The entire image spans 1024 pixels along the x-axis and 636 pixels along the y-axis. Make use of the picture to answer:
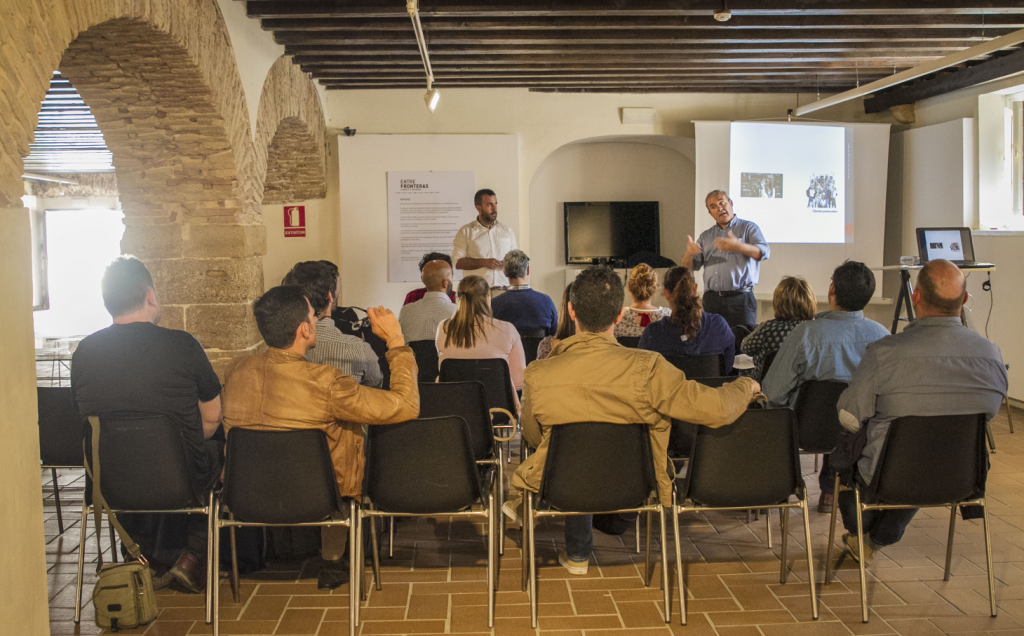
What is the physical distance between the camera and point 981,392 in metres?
2.82

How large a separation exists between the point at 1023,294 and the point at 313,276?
580 cm

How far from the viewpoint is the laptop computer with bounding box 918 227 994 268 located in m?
6.23

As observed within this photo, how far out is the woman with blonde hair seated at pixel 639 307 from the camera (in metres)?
4.46

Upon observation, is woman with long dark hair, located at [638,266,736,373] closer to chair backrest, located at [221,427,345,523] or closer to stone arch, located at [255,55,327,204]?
chair backrest, located at [221,427,345,523]

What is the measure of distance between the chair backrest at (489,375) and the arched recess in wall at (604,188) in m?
5.67

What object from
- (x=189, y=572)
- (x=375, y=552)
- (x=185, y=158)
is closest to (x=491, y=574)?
(x=375, y=552)

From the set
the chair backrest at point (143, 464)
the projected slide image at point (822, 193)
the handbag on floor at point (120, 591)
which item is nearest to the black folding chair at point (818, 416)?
the chair backrest at point (143, 464)

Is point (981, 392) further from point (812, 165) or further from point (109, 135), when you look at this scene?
point (812, 165)

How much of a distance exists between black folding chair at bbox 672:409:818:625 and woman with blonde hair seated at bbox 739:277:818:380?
1.11 meters

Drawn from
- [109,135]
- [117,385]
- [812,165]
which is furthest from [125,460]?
[812,165]

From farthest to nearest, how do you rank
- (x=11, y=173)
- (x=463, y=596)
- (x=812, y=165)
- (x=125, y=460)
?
(x=812, y=165) < (x=463, y=596) < (x=125, y=460) < (x=11, y=173)

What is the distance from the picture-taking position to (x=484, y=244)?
7.24 meters

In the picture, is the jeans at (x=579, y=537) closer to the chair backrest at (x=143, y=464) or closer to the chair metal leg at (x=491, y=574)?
the chair metal leg at (x=491, y=574)

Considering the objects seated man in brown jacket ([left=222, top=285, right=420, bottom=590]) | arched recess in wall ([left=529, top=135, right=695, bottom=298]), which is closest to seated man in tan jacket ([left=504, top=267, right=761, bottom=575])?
seated man in brown jacket ([left=222, top=285, right=420, bottom=590])
